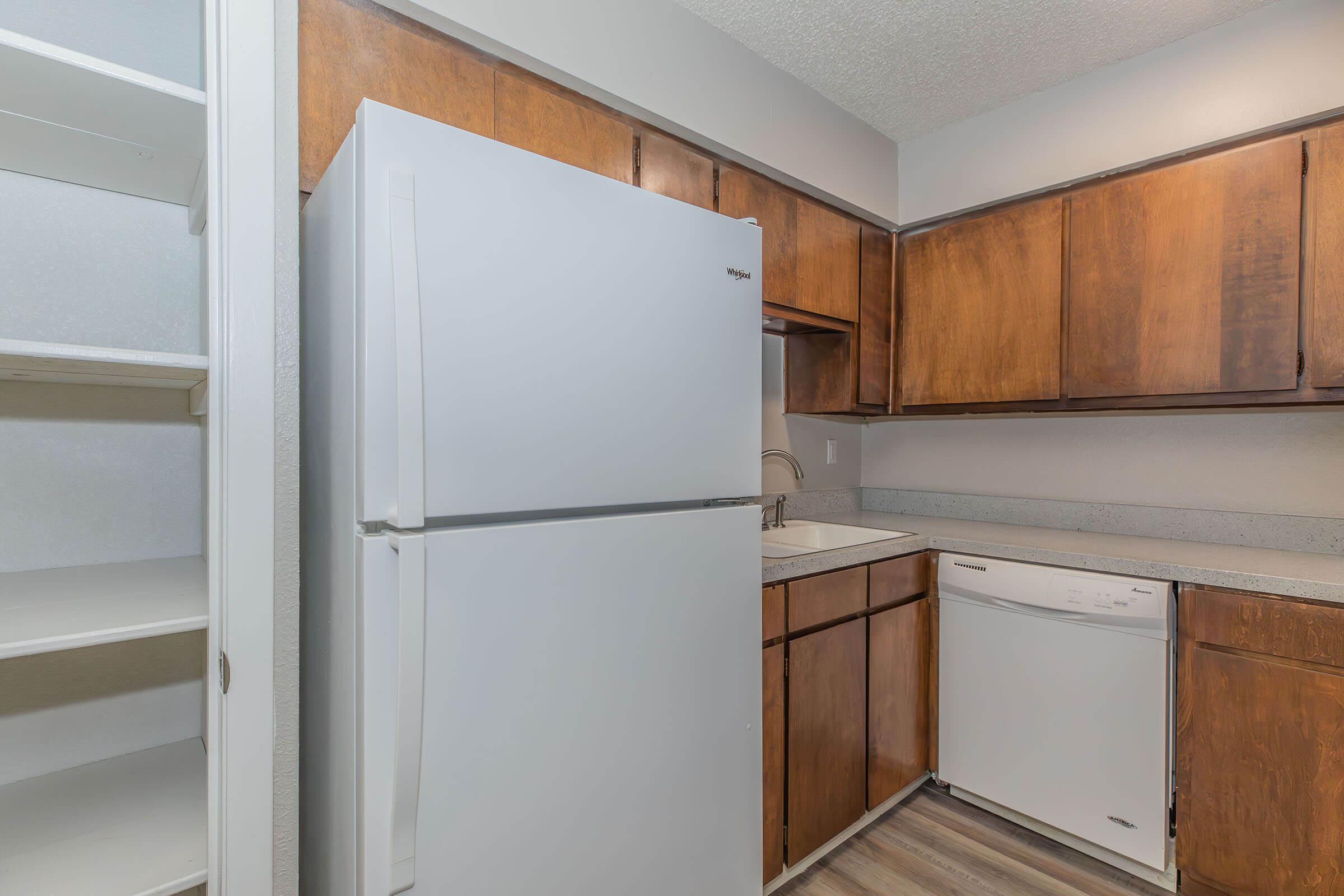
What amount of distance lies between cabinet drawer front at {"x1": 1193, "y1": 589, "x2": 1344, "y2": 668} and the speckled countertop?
0.03 m

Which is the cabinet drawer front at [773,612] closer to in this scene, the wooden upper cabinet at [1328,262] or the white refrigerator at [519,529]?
the white refrigerator at [519,529]

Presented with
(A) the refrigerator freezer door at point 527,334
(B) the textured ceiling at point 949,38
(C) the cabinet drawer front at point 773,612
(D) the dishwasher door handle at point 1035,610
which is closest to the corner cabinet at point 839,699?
(C) the cabinet drawer front at point 773,612

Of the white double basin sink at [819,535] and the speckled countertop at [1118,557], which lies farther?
the white double basin sink at [819,535]

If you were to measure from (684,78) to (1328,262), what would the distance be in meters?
1.82

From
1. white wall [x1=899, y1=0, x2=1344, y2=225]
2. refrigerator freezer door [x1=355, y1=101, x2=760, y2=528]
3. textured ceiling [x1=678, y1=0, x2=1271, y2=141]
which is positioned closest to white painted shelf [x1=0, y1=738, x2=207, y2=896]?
refrigerator freezer door [x1=355, y1=101, x2=760, y2=528]

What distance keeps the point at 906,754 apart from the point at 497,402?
190 cm

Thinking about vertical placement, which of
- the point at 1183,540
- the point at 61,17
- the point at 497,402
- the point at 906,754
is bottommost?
the point at 906,754

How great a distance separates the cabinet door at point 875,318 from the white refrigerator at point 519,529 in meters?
1.29

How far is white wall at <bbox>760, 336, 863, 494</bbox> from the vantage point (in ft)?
8.18

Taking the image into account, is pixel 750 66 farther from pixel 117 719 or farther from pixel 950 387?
pixel 117 719

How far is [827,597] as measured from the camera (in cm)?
176

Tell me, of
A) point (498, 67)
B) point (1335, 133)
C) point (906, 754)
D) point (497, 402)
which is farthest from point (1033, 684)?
point (498, 67)

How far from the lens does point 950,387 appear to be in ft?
7.97

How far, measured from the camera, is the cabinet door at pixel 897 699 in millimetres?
1932
